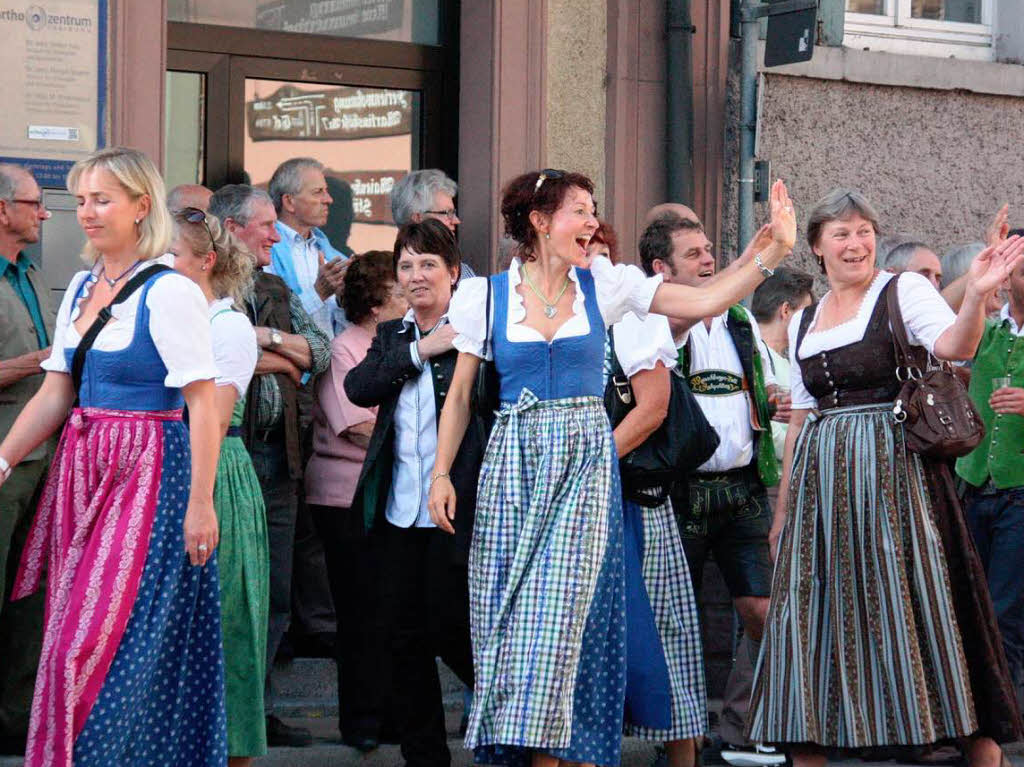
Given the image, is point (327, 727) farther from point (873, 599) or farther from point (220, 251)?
point (873, 599)

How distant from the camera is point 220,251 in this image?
6746 millimetres

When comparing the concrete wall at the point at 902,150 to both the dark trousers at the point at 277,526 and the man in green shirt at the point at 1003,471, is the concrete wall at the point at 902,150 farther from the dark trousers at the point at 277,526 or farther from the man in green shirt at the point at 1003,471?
the dark trousers at the point at 277,526

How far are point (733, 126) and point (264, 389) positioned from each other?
3.44 meters

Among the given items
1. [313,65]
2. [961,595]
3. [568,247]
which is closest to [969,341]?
[961,595]

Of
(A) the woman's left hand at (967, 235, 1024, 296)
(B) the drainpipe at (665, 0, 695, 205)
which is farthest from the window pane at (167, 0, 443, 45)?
(A) the woman's left hand at (967, 235, 1024, 296)

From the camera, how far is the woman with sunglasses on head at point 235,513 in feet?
21.3

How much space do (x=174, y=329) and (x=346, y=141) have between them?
3.86m

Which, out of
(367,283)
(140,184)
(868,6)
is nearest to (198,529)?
(140,184)

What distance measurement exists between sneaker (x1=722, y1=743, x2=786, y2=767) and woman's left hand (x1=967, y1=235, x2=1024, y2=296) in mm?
2282

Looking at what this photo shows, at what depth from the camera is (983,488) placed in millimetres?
8141

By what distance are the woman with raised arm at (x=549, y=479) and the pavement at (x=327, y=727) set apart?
122 cm

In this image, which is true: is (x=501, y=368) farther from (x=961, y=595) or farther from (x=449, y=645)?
(x=961, y=595)

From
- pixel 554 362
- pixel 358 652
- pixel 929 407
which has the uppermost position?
pixel 554 362

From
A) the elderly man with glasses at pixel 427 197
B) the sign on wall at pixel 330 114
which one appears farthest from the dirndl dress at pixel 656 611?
the sign on wall at pixel 330 114
